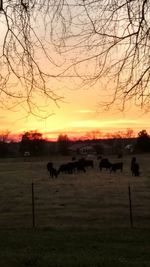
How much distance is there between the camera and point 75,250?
404 inches

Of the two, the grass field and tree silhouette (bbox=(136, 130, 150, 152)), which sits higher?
tree silhouette (bbox=(136, 130, 150, 152))

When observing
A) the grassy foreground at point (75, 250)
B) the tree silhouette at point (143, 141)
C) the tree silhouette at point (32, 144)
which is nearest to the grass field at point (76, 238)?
the grassy foreground at point (75, 250)

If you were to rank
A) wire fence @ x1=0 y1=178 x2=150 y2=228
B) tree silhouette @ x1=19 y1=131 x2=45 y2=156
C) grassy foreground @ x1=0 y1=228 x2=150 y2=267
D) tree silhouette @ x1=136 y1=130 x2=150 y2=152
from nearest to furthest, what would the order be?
grassy foreground @ x1=0 y1=228 x2=150 y2=267
wire fence @ x1=0 y1=178 x2=150 y2=228
tree silhouette @ x1=136 y1=130 x2=150 y2=152
tree silhouette @ x1=19 y1=131 x2=45 y2=156

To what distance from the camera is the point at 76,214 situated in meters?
23.1

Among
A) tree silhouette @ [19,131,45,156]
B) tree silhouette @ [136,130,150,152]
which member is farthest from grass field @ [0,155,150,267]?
tree silhouette @ [19,131,45,156]

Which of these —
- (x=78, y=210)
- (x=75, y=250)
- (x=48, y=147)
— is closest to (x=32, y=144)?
(x=48, y=147)

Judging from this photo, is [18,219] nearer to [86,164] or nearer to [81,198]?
[81,198]

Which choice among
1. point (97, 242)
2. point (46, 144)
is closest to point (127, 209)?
point (97, 242)

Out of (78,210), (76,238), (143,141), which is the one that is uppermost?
(143,141)

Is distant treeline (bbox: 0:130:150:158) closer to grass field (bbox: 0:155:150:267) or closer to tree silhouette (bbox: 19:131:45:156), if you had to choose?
tree silhouette (bbox: 19:131:45:156)

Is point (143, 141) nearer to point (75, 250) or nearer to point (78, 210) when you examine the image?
point (78, 210)

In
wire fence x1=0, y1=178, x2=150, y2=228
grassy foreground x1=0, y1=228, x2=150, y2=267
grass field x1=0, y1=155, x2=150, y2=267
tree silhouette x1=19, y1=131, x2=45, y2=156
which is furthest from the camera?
tree silhouette x1=19, y1=131, x2=45, y2=156

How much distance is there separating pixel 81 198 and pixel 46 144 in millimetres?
136696

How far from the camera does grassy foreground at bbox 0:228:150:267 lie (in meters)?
8.42
